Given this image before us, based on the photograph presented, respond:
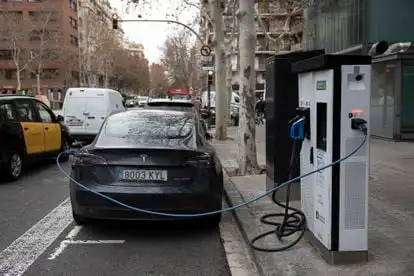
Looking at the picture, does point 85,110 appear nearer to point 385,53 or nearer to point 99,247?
point 385,53

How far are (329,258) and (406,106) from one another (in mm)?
13867

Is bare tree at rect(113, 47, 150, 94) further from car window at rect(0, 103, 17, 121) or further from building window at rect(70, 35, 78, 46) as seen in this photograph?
car window at rect(0, 103, 17, 121)

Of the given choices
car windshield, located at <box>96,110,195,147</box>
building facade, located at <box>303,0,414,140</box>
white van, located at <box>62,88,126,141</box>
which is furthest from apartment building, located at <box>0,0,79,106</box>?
car windshield, located at <box>96,110,195,147</box>

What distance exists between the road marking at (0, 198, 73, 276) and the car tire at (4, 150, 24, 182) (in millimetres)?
2987

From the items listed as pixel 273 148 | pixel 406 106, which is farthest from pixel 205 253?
pixel 406 106

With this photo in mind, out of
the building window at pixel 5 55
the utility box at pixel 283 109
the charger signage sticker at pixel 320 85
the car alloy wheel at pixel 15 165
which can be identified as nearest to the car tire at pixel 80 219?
the utility box at pixel 283 109

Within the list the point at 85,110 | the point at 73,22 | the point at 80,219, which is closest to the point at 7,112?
the point at 80,219

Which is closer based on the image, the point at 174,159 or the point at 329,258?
the point at 329,258

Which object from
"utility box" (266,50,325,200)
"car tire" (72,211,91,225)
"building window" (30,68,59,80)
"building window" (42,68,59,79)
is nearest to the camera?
"car tire" (72,211,91,225)

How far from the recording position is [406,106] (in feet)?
57.7

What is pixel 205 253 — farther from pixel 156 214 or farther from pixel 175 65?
pixel 175 65

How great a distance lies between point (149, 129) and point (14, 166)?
5.12 m

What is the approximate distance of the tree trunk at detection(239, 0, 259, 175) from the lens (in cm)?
1061

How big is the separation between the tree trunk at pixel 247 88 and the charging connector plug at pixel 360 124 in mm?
6124
